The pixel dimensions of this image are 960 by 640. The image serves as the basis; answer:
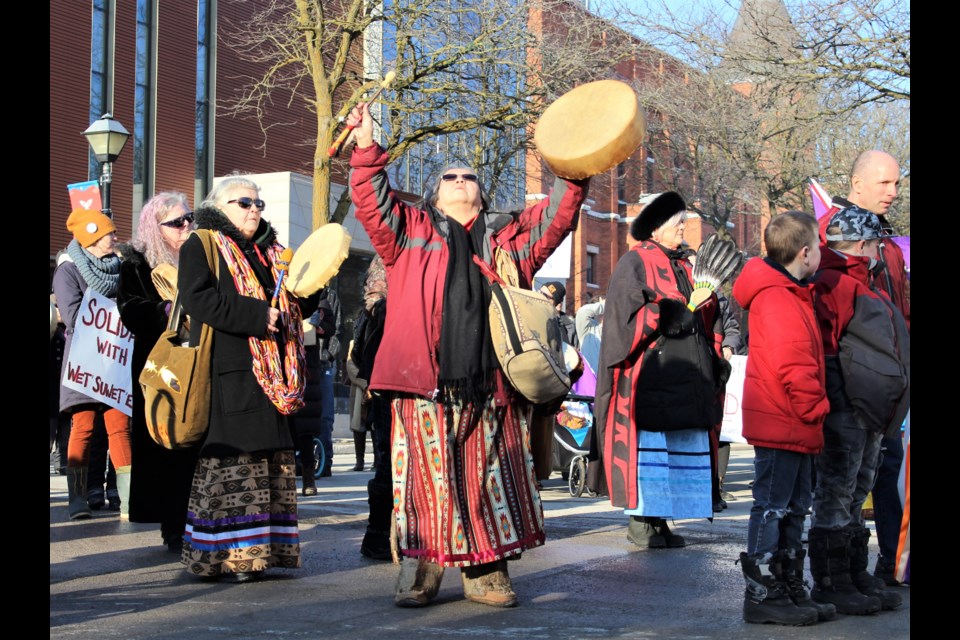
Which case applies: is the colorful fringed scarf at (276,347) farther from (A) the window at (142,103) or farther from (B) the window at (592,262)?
(B) the window at (592,262)

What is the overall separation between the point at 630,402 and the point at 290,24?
658 inches

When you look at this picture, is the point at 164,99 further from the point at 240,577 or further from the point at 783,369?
the point at 783,369

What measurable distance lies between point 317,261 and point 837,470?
258 cm

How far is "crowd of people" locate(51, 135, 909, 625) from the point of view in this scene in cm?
537

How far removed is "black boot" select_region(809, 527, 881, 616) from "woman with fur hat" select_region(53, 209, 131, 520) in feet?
15.8

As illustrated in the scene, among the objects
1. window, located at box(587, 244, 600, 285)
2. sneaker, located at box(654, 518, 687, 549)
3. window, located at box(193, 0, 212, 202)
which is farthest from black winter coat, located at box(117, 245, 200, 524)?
window, located at box(587, 244, 600, 285)

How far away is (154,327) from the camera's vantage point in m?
7.31

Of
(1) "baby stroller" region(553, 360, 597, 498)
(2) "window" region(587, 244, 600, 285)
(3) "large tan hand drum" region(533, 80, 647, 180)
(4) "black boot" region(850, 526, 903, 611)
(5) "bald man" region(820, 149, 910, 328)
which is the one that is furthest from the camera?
(2) "window" region(587, 244, 600, 285)

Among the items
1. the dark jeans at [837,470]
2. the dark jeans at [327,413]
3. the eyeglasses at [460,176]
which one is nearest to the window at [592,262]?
the dark jeans at [327,413]

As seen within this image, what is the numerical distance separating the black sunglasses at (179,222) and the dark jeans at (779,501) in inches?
140

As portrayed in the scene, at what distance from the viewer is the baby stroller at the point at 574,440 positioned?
37.7ft

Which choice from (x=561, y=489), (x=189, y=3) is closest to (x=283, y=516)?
(x=561, y=489)

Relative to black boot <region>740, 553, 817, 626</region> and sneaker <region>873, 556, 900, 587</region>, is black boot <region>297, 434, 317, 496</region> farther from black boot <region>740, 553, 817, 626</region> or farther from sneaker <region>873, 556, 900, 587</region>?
black boot <region>740, 553, 817, 626</region>
